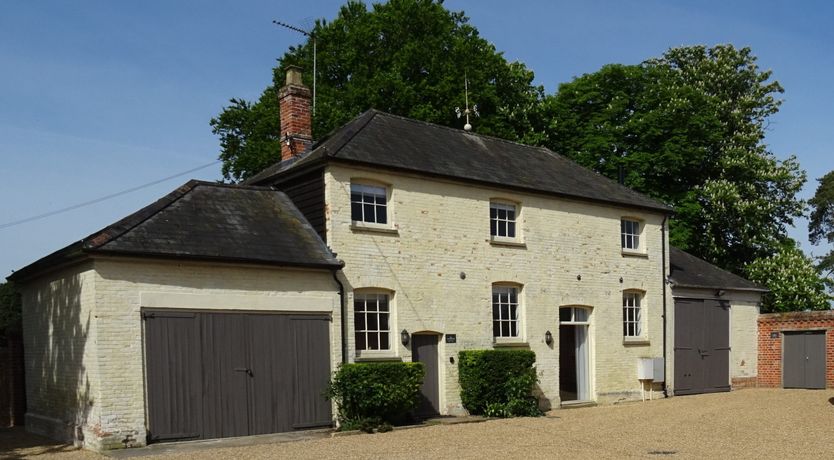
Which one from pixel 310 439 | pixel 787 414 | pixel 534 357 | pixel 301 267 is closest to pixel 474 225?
pixel 534 357

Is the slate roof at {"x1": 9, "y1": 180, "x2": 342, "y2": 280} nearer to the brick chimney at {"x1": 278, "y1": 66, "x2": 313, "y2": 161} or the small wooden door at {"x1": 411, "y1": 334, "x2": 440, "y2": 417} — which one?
the brick chimney at {"x1": 278, "y1": 66, "x2": 313, "y2": 161}

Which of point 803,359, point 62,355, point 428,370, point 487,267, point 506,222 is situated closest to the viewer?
point 62,355

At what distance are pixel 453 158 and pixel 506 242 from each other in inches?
91.9

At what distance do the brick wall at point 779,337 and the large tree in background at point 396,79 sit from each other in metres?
11.0

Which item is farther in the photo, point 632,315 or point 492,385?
point 632,315

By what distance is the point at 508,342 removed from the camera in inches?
718

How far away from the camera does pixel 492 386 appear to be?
1694 centimetres

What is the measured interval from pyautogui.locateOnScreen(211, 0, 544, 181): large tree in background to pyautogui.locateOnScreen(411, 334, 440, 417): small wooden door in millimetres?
12913

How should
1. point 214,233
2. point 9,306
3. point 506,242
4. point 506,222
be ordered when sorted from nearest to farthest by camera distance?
point 214,233 → point 506,242 → point 506,222 → point 9,306

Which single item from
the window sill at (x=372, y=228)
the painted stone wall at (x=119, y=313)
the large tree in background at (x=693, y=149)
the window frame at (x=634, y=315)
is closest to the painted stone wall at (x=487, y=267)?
the window sill at (x=372, y=228)

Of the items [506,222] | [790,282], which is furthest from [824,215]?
[506,222]

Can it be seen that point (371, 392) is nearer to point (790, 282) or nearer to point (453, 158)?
point (453, 158)

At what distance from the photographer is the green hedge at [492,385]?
16859 mm

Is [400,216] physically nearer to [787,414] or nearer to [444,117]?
[787,414]
